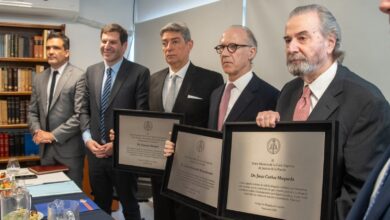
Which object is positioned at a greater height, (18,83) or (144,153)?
(18,83)

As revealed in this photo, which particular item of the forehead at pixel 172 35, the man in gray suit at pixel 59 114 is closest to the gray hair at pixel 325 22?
the forehead at pixel 172 35

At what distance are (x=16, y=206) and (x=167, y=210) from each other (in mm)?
1216

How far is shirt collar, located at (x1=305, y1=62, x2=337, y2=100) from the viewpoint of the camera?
1.56 m

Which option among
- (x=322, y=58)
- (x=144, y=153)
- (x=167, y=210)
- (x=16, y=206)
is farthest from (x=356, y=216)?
(x=167, y=210)

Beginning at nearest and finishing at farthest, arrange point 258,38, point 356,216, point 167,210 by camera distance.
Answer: point 356,216
point 167,210
point 258,38

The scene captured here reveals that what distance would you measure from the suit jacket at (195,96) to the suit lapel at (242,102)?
1.47ft

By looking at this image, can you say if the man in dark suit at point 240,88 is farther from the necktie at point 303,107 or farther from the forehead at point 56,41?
the forehead at point 56,41

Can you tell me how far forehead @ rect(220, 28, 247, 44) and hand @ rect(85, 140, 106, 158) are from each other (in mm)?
1304

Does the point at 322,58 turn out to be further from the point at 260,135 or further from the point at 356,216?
the point at 356,216

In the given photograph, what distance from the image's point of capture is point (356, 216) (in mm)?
988

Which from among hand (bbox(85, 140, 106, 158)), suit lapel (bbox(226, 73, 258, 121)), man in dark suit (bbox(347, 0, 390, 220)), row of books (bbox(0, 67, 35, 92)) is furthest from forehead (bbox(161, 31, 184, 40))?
row of books (bbox(0, 67, 35, 92))

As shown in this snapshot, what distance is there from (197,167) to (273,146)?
526 millimetres

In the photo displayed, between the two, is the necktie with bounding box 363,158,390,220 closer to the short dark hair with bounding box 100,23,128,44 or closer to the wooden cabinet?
the short dark hair with bounding box 100,23,128,44

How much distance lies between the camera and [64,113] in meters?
3.43
